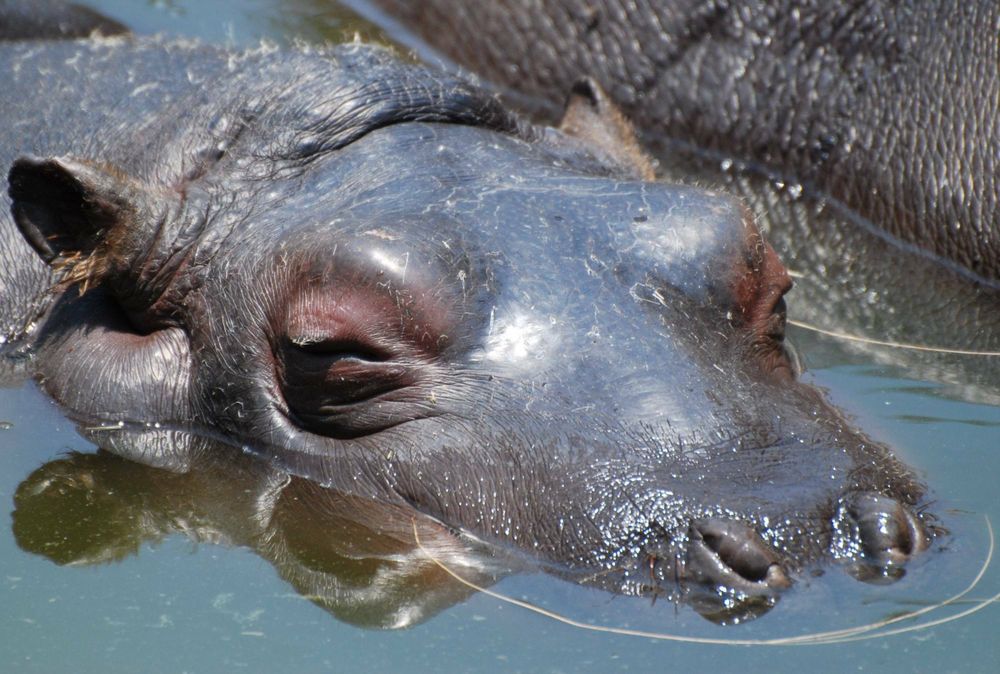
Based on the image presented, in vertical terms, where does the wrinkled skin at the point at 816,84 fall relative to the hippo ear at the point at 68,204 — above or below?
above

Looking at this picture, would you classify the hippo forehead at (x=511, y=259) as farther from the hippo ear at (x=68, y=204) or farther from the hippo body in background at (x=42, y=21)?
the hippo body in background at (x=42, y=21)

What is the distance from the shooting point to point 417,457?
4340mm

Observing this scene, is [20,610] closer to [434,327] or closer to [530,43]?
[434,327]

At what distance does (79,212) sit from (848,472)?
2492 millimetres

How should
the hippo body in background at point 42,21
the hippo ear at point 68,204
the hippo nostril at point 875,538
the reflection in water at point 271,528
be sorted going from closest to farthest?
the hippo nostril at point 875,538, the reflection in water at point 271,528, the hippo ear at point 68,204, the hippo body in background at point 42,21

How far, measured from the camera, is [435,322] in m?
4.40

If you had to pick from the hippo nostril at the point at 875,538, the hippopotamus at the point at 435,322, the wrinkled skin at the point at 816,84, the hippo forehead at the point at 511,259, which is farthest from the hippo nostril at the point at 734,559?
the wrinkled skin at the point at 816,84

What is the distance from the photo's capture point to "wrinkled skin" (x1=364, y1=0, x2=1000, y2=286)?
23.8 ft

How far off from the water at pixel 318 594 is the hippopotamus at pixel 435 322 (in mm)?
109

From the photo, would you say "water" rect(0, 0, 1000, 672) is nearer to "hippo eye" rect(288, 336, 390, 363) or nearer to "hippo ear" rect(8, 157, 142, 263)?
"hippo eye" rect(288, 336, 390, 363)

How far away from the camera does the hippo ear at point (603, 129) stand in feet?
19.2

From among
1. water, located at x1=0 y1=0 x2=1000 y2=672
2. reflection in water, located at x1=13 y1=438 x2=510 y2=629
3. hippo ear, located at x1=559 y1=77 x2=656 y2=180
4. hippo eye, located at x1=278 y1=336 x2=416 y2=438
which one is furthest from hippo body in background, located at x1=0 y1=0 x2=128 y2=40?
hippo eye, located at x1=278 y1=336 x2=416 y2=438

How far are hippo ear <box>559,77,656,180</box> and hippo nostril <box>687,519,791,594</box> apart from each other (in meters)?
2.21

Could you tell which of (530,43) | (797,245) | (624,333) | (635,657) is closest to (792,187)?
(797,245)
